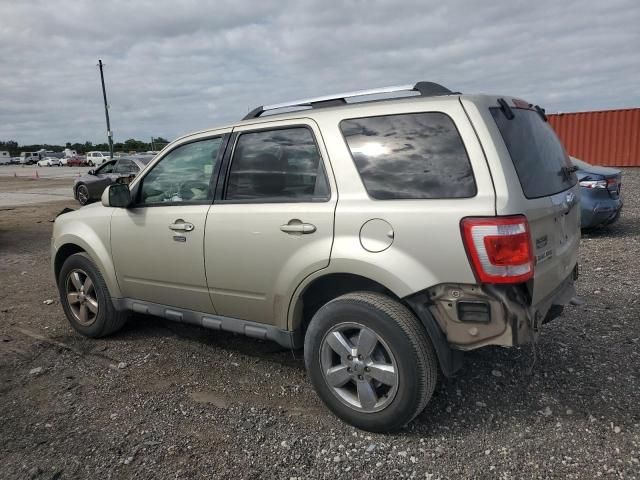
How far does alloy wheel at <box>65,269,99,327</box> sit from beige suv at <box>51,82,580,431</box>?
36.5 inches

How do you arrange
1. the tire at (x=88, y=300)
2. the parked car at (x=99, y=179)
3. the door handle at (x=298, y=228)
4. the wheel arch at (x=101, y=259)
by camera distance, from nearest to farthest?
the door handle at (x=298, y=228) → the wheel arch at (x=101, y=259) → the tire at (x=88, y=300) → the parked car at (x=99, y=179)

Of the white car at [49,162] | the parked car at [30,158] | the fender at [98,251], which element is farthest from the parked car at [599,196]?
the parked car at [30,158]

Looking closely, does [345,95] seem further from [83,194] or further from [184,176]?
[83,194]

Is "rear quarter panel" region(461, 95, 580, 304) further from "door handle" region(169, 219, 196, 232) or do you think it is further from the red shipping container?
the red shipping container

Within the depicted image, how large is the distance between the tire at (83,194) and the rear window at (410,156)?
15.4 m

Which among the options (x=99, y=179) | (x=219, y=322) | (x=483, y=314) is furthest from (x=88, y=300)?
(x=99, y=179)

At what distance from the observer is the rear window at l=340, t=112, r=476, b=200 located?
2.66m

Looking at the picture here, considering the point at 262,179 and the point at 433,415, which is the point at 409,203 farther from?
the point at 433,415

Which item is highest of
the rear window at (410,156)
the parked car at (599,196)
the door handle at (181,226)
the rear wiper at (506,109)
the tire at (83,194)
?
the rear wiper at (506,109)

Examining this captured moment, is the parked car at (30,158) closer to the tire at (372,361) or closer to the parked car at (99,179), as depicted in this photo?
the parked car at (99,179)

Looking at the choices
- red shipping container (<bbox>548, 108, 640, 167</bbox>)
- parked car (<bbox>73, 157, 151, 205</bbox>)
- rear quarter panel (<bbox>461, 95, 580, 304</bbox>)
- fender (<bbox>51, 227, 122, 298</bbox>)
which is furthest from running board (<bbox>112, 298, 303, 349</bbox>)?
red shipping container (<bbox>548, 108, 640, 167</bbox>)

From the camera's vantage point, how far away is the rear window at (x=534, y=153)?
272cm

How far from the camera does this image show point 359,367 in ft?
9.52

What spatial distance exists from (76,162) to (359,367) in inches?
2364
